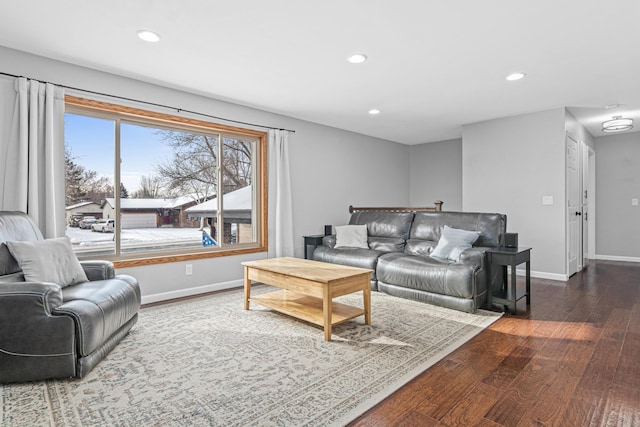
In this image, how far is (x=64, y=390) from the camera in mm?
1970

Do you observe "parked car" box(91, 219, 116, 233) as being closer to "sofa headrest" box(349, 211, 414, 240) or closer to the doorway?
"sofa headrest" box(349, 211, 414, 240)

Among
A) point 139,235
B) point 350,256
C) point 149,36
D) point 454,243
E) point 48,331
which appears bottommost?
point 48,331

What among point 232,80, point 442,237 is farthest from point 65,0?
point 442,237

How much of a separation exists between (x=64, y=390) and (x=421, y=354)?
220 cm

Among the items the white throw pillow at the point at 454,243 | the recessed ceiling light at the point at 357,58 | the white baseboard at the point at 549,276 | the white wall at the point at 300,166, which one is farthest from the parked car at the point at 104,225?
the white baseboard at the point at 549,276

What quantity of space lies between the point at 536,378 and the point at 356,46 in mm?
2713

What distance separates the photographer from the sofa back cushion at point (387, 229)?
471 centimetres

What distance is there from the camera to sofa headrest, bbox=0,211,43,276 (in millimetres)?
2408

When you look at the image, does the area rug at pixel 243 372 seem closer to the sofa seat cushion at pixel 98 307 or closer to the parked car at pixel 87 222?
the sofa seat cushion at pixel 98 307

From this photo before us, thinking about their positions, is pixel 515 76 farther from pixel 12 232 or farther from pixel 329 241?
pixel 12 232

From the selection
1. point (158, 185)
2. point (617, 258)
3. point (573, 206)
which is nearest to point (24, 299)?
point (158, 185)

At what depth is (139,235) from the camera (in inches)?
156

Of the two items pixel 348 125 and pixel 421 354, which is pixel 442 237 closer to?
pixel 421 354

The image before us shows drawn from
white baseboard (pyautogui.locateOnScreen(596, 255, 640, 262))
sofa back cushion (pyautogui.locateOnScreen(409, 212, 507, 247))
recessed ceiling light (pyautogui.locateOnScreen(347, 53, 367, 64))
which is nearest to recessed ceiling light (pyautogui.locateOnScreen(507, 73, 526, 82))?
sofa back cushion (pyautogui.locateOnScreen(409, 212, 507, 247))
